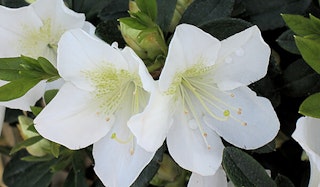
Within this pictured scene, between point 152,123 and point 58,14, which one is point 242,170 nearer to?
point 152,123

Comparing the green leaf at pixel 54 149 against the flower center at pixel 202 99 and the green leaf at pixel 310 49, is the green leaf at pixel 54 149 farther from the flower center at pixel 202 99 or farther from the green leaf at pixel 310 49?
the green leaf at pixel 310 49

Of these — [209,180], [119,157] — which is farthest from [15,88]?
[209,180]

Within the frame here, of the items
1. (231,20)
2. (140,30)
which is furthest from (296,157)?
(140,30)

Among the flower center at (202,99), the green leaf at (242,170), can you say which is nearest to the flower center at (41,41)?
the flower center at (202,99)

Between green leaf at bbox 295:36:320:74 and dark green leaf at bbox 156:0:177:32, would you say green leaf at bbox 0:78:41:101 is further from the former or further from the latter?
green leaf at bbox 295:36:320:74

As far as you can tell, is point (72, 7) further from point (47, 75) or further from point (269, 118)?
point (269, 118)

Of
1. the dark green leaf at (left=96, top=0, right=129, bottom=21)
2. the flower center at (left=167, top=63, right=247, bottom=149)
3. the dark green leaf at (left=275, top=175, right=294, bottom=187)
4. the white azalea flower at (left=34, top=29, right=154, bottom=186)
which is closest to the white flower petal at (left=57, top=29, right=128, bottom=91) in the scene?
the white azalea flower at (left=34, top=29, right=154, bottom=186)
